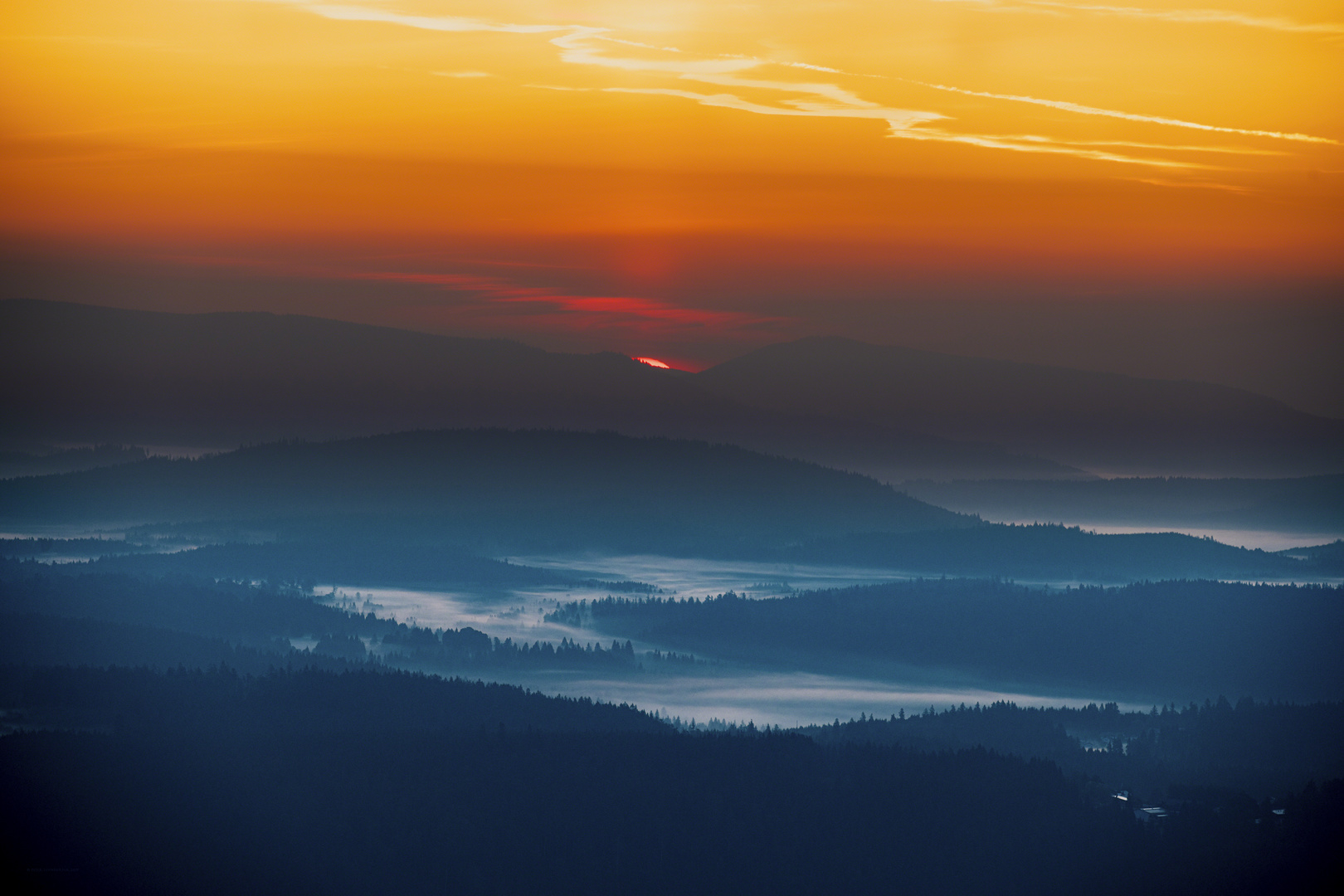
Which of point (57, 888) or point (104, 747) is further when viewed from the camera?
point (104, 747)

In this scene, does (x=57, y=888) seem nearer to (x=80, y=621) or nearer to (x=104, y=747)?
(x=104, y=747)

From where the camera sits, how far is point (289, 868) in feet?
367

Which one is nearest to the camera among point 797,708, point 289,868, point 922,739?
point 289,868

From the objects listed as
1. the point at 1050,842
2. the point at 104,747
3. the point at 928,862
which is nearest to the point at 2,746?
the point at 104,747

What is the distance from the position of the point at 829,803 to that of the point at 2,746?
66989mm

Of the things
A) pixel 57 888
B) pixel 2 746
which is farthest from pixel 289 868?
pixel 2 746

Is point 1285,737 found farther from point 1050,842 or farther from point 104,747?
point 104,747

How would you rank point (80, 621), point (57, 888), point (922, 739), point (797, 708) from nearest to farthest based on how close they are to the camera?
point (57, 888) → point (922, 739) → point (80, 621) → point (797, 708)

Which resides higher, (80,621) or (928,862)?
(80,621)

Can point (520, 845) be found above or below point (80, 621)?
below

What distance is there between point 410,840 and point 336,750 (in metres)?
13.4

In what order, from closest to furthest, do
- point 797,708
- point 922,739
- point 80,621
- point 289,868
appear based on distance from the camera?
point 289,868
point 922,739
point 80,621
point 797,708


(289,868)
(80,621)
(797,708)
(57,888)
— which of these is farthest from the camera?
(797,708)

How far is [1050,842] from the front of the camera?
11450 cm
